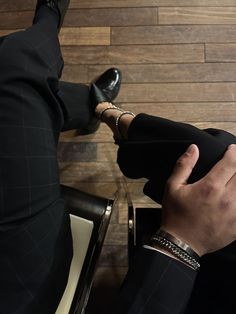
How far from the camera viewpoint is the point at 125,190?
1149mm

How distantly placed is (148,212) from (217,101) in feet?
2.04

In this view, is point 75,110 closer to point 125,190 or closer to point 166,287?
point 125,190

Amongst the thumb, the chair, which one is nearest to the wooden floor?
the chair

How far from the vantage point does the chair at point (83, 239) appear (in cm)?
71

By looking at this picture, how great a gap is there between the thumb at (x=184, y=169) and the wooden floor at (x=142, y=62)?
0.58 metres

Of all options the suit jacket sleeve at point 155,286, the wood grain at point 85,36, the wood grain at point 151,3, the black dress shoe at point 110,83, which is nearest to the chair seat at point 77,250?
the suit jacket sleeve at point 155,286

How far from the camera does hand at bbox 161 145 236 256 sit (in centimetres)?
51

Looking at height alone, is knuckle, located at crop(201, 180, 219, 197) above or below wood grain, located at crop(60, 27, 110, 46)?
below

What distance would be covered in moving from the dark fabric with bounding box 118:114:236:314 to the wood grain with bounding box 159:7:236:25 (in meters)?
Answer: 0.72

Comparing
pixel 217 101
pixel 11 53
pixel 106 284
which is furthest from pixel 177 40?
pixel 106 284

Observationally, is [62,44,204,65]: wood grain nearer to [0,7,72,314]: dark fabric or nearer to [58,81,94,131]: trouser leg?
[58,81,94,131]: trouser leg

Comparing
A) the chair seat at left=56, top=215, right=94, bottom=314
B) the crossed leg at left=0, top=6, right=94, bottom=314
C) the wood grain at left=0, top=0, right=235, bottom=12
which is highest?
the wood grain at left=0, top=0, right=235, bottom=12

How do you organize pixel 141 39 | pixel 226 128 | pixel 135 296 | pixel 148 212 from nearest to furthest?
pixel 135 296 < pixel 148 212 < pixel 226 128 < pixel 141 39

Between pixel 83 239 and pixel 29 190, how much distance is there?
0.54 ft
